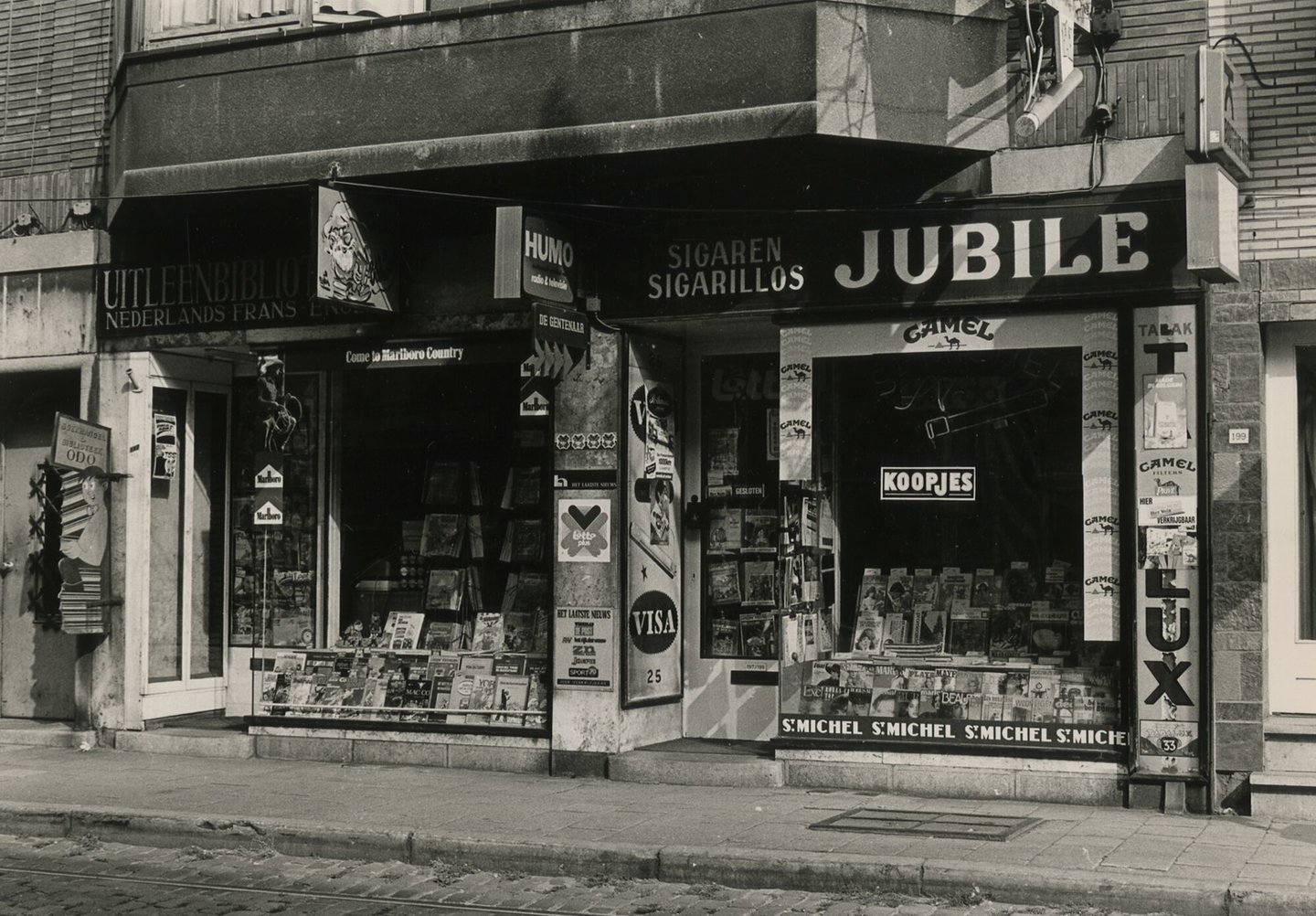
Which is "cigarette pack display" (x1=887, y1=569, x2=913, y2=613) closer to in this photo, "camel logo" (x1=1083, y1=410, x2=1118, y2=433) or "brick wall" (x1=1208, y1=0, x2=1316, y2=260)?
"camel logo" (x1=1083, y1=410, x2=1118, y2=433)

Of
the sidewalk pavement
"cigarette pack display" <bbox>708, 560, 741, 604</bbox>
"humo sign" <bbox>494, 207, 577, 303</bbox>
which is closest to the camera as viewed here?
the sidewalk pavement

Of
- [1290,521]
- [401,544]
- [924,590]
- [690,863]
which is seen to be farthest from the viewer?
[401,544]

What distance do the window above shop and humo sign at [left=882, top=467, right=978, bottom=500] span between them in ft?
15.6

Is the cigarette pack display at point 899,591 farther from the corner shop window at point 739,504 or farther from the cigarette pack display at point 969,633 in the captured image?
the corner shop window at point 739,504

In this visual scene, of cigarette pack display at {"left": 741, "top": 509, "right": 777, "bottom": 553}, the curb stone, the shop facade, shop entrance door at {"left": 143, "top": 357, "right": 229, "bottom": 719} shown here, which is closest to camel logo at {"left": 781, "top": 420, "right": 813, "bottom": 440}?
the shop facade

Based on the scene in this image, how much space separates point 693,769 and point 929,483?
2.57 metres

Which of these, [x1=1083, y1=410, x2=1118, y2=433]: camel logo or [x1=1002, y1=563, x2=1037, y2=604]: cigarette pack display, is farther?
[x1=1002, y1=563, x2=1037, y2=604]: cigarette pack display

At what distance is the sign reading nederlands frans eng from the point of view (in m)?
12.3

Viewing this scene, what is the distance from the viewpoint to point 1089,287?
393 inches

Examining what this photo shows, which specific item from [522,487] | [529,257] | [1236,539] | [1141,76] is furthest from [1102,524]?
[522,487]

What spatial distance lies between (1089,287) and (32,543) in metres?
9.18

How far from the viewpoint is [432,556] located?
1252 cm

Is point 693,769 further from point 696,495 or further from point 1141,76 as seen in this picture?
point 1141,76

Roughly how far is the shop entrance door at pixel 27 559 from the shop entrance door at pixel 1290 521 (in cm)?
963
